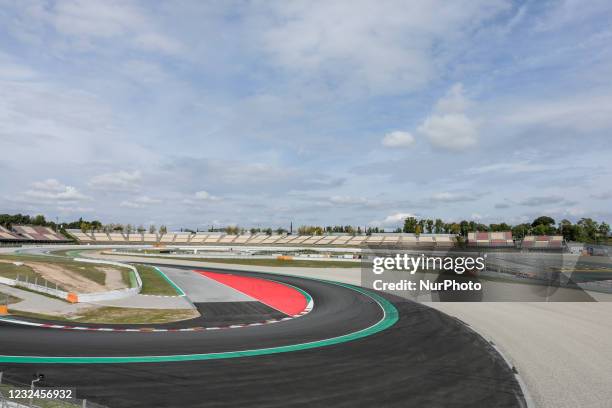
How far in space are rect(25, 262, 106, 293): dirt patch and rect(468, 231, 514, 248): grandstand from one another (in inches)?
Result: 4991

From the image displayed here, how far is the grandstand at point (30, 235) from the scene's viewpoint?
110850 millimetres

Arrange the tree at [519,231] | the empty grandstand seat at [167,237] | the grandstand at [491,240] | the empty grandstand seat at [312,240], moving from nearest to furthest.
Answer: the grandstand at [491,240] < the empty grandstand seat at [167,237] < the empty grandstand seat at [312,240] < the tree at [519,231]

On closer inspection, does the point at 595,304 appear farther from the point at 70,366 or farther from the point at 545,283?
the point at 70,366

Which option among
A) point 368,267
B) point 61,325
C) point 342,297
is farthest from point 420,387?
point 368,267

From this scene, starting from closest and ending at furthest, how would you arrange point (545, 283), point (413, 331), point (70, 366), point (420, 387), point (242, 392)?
point (242, 392), point (420, 387), point (70, 366), point (413, 331), point (545, 283)

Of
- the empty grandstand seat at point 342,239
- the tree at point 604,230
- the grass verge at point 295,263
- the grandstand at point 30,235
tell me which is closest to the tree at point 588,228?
the tree at point 604,230

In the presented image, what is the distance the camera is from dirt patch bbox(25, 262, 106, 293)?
25453 mm

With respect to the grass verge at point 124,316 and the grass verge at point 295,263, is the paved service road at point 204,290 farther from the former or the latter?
the grass verge at point 295,263

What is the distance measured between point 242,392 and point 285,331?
7335mm

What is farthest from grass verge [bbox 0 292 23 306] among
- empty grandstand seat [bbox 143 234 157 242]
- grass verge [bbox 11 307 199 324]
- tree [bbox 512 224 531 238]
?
tree [bbox 512 224 531 238]

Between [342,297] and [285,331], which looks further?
[342,297]

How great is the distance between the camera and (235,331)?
16.8m

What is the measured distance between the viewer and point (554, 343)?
15.5 meters

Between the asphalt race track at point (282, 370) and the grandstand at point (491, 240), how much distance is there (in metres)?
127
